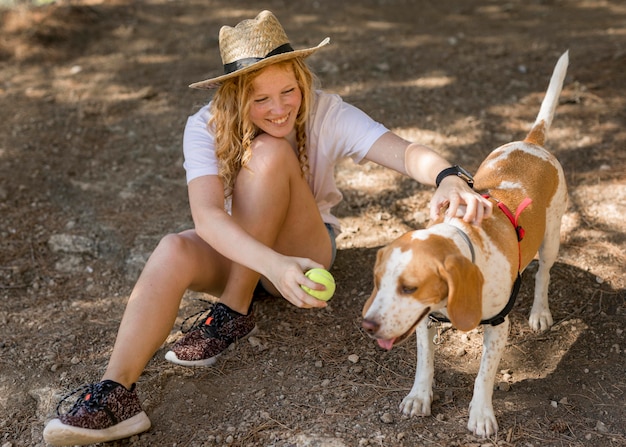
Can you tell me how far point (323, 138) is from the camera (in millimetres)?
3213

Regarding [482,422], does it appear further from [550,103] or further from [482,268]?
[550,103]

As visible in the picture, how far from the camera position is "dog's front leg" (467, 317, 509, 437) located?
→ 2662mm

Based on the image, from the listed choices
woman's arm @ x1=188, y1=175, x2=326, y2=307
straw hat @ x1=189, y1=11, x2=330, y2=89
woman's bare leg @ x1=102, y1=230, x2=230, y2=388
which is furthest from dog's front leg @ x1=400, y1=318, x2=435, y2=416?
straw hat @ x1=189, y1=11, x2=330, y2=89

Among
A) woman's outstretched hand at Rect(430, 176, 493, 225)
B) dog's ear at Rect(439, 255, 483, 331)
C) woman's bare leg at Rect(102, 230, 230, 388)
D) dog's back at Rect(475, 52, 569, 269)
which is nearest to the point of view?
dog's ear at Rect(439, 255, 483, 331)

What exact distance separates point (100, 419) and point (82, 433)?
3.5 inches

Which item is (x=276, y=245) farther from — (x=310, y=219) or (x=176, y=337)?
(x=176, y=337)

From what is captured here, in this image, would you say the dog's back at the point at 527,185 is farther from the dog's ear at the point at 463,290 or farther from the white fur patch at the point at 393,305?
the white fur patch at the point at 393,305

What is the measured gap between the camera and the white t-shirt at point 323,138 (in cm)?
299

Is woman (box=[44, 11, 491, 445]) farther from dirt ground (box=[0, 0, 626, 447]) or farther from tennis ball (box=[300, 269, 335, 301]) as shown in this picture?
dirt ground (box=[0, 0, 626, 447])

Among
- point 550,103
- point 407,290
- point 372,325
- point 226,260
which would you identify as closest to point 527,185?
point 550,103

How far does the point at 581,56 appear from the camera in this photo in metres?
6.00

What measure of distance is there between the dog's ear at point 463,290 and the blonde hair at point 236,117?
1.14 metres

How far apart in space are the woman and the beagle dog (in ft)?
0.62

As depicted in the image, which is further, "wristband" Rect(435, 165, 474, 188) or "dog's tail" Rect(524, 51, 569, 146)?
"dog's tail" Rect(524, 51, 569, 146)
